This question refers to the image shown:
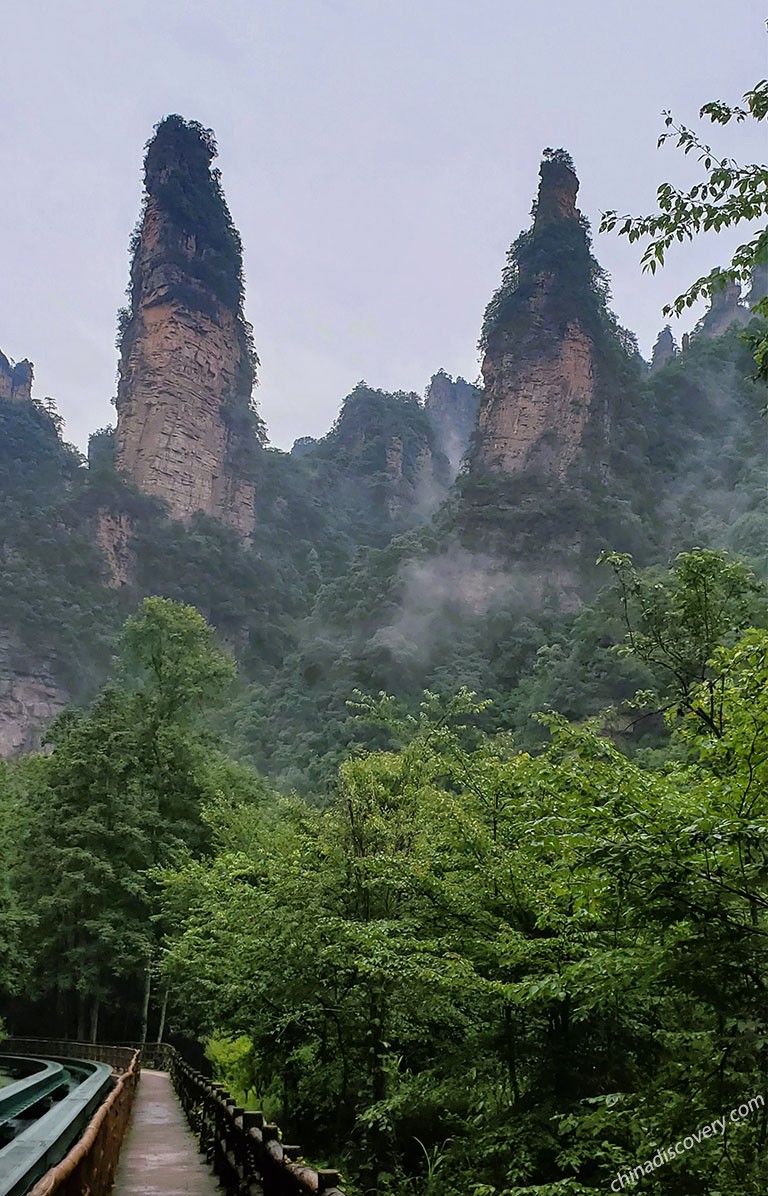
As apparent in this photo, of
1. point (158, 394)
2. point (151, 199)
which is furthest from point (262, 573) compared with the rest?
point (151, 199)

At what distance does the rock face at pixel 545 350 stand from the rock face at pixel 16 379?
49980 mm

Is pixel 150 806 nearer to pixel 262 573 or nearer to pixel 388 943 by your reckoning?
pixel 388 943

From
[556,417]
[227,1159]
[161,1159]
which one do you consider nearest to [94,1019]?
[161,1159]

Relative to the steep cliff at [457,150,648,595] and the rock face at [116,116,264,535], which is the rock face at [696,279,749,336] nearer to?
the steep cliff at [457,150,648,595]

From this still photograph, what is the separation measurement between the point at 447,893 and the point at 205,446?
250 feet

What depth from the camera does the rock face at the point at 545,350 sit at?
236 feet

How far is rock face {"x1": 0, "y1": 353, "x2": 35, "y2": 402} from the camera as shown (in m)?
89.8

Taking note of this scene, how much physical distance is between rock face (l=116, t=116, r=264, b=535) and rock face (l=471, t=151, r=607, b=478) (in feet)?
81.8

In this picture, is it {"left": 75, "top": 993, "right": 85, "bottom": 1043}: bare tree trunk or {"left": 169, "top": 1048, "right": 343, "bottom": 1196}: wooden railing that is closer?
{"left": 169, "top": 1048, "right": 343, "bottom": 1196}: wooden railing

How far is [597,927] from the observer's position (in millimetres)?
6738

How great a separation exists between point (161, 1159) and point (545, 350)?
7386 cm

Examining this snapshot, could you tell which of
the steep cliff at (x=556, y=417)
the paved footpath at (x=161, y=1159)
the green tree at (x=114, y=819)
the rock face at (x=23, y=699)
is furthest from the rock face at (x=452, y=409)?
the paved footpath at (x=161, y=1159)

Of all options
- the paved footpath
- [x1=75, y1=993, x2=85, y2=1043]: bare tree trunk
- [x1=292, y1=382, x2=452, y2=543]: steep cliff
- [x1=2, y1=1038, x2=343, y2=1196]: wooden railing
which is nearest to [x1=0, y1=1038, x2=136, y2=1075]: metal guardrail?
[x1=75, y1=993, x2=85, y2=1043]: bare tree trunk

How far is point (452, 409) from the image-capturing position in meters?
129
